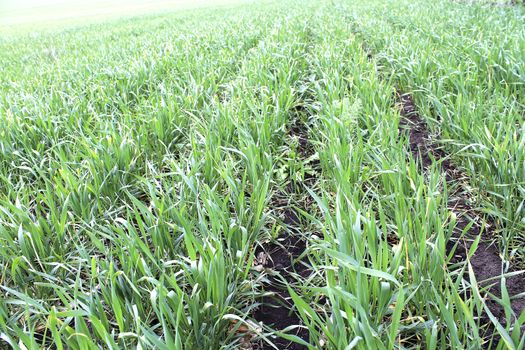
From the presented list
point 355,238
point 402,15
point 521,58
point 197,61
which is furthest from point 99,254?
point 402,15

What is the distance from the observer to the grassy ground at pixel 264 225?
115 cm

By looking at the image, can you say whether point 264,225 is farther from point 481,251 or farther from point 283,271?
point 481,251

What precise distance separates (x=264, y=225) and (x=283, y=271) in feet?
1.01

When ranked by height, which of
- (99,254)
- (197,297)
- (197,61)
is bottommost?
(99,254)

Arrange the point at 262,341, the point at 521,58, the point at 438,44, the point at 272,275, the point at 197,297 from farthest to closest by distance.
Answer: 1. the point at 438,44
2. the point at 521,58
3. the point at 272,275
4. the point at 262,341
5. the point at 197,297

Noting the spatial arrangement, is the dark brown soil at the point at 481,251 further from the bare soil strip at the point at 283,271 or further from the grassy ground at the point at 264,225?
the bare soil strip at the point at 283,271

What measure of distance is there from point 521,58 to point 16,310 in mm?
3858

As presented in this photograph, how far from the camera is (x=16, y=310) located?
4.95ft

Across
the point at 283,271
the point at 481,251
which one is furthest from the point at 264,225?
the point at 481,251

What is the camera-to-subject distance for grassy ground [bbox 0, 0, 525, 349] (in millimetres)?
1150

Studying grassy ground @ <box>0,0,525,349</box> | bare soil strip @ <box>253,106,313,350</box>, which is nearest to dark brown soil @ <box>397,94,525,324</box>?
grassy ground @ <box>0,0,525,349</box>

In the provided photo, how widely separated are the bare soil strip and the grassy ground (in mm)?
11

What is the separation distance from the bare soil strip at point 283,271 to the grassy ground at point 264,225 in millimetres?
11

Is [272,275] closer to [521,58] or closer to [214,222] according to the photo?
[214,222]
